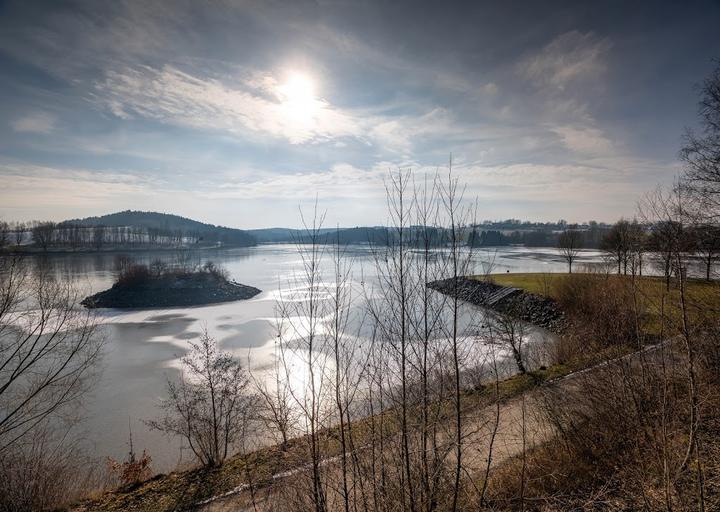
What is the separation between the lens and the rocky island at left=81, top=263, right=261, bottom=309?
3700 cm

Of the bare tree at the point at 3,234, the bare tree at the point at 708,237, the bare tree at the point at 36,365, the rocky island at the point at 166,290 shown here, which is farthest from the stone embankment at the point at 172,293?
the bare tree at the point at 708,237

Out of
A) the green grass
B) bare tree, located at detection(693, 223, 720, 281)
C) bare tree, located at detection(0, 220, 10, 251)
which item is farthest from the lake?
Result: bare tree, located at detection(0, 220, 10, 251)

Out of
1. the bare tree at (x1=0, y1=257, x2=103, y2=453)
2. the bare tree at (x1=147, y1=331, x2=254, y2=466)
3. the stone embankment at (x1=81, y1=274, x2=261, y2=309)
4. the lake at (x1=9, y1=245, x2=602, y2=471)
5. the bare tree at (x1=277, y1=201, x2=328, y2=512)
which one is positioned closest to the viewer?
the bare tree at (x1=277, y1=201, x2=328, y2=512)

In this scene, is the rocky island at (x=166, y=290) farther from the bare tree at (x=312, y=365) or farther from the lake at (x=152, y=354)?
the bare tree at (x=312, y=365)

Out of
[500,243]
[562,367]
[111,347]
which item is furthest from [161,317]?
[500,243]

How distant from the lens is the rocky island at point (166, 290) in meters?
37.0

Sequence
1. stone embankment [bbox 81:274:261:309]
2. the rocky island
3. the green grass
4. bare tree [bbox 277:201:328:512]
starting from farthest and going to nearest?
1. the rocky island
2. stone embankment [bbox 81:274:261:309]
3. the green grass
4. bare tree [bbox 277:201:328:512]

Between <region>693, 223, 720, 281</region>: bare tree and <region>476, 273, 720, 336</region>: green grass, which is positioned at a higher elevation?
<region>693, 223, 720, 281</region>: bare tree

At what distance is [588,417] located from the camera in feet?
22.9

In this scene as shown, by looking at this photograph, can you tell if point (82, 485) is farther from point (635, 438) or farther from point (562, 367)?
point (562, 367)

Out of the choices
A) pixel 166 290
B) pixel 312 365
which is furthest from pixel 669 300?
pixel 166 290

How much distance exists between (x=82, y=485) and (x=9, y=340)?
17.3 meters

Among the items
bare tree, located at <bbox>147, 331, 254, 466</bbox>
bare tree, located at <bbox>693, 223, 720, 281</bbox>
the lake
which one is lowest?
the lake

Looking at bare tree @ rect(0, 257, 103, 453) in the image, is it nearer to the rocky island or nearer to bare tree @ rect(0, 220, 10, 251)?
bare tree @ rect(0, 220, 10, 251)
